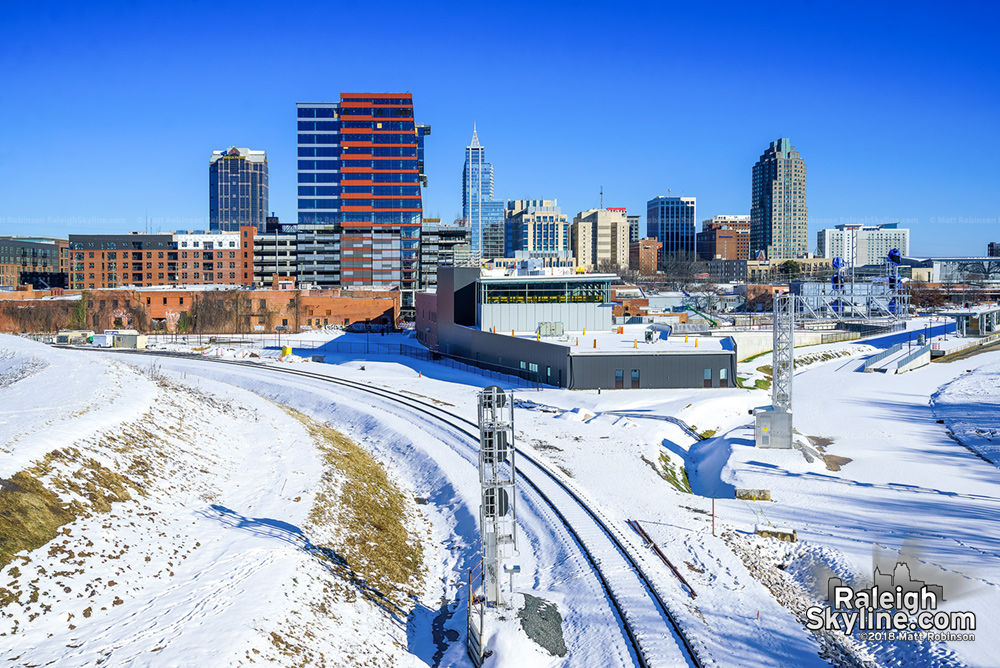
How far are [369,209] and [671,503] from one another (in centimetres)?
11378

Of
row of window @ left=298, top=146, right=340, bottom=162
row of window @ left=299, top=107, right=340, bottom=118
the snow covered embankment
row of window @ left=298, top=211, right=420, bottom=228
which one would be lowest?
the snow covered embankment

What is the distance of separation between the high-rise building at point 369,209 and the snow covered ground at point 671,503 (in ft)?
264

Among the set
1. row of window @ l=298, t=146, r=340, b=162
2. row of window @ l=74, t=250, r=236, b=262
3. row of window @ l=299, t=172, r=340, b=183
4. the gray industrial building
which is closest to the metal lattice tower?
the gray industrial building

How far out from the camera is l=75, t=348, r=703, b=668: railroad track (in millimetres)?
15516

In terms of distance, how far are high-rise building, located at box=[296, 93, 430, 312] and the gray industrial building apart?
55807 millimetres

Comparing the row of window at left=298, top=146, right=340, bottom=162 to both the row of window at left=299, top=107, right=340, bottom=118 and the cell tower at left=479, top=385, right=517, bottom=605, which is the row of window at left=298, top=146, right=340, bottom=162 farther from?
the cell tower at left=479, top=385, right=517, bottom=605

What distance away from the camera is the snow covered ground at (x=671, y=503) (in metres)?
16.5

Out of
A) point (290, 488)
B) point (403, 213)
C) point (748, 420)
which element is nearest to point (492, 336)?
point (748, 420)

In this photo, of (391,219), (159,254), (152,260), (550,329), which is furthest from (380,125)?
(550,329)

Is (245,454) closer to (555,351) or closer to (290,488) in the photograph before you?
(290,488)

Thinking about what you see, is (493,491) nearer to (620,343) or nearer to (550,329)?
(620,343)

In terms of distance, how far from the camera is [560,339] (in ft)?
175

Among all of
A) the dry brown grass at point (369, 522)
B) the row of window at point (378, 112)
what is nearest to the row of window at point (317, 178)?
the row of window at point (378, 112)

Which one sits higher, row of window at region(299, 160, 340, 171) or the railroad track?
row of window at region(299, 160, 340, 171)
